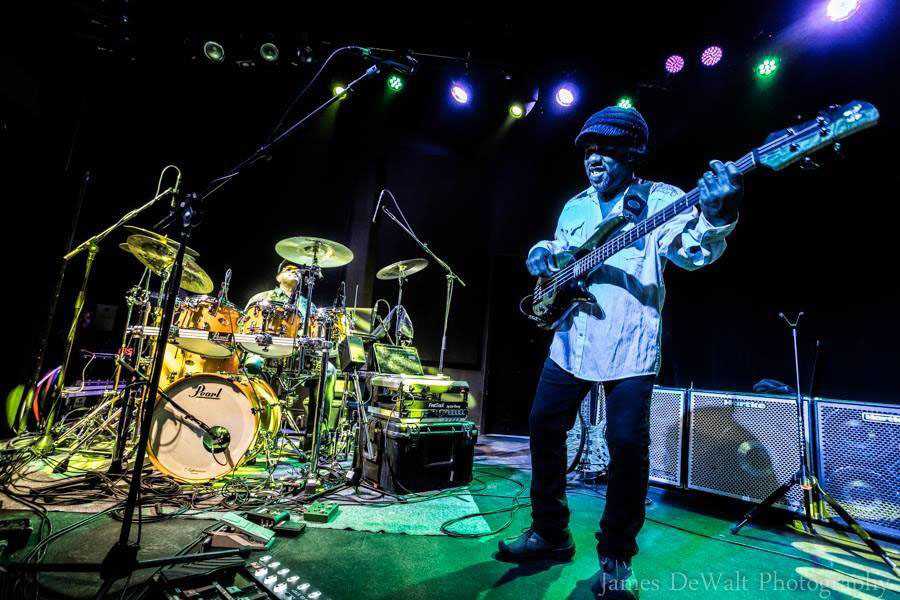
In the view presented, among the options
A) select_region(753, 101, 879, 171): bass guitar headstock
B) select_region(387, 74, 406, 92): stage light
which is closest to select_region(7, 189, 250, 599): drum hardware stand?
select_region(753, 101, 879, 171): bass guitar headstock

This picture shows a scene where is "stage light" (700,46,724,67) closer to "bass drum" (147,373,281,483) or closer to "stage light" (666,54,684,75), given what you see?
"stage light" (666,54,684,75)

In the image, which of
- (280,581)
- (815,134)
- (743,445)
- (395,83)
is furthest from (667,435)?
(395,83)

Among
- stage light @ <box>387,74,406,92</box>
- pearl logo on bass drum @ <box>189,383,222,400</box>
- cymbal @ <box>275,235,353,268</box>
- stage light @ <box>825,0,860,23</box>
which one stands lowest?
pearl logo on bass drum @ <box>189,383,222,400</box>

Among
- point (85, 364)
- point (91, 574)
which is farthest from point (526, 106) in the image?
point (85, 364)

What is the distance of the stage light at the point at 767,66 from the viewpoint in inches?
212

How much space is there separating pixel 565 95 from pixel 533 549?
6.83 meters

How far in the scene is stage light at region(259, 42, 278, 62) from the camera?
5.94 metres

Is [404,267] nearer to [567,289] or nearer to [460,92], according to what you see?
[567,289]

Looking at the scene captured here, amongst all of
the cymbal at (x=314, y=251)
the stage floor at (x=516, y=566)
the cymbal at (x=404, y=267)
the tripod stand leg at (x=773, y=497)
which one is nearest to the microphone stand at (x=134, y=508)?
the stage floor at (x=516, y=566)

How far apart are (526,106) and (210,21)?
496 centimetres

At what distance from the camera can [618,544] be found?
181 centimetres

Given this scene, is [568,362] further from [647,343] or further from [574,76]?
[574,76]

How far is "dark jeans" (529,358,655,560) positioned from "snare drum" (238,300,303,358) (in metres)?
2.82

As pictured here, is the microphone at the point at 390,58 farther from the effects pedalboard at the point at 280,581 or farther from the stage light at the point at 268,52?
the stage light at the point at 268,52
